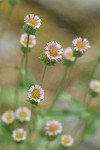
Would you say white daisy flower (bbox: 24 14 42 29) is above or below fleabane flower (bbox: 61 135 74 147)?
above

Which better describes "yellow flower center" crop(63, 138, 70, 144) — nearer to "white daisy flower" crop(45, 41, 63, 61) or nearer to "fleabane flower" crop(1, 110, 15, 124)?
"fleabane flower" crop(1, 110, 15, 124)

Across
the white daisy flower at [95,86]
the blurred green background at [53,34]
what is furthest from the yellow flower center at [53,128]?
the blurred green background at [53,34]

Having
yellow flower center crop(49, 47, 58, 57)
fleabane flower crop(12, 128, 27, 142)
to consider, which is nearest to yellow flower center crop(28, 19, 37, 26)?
yellow flower center crop(49, 47, 58, 57)

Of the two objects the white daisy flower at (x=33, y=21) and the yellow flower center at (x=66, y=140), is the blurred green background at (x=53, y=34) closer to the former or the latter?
the yellow flower center at (x=66, y=140)

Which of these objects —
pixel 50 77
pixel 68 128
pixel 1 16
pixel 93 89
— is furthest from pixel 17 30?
pixel 93 89

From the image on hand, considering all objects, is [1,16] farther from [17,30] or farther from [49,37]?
[49,37]

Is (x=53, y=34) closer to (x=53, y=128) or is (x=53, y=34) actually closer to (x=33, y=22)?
(x=53, y=128)

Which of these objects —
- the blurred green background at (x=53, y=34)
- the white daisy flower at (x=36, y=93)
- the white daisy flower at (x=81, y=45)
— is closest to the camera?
the white daisy flower at (x=36, y=93)

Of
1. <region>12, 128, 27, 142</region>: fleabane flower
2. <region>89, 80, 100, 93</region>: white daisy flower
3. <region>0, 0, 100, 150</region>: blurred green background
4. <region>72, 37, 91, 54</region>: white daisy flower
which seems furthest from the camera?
<region>0, 0, 100, 150</region>: blurred green background
